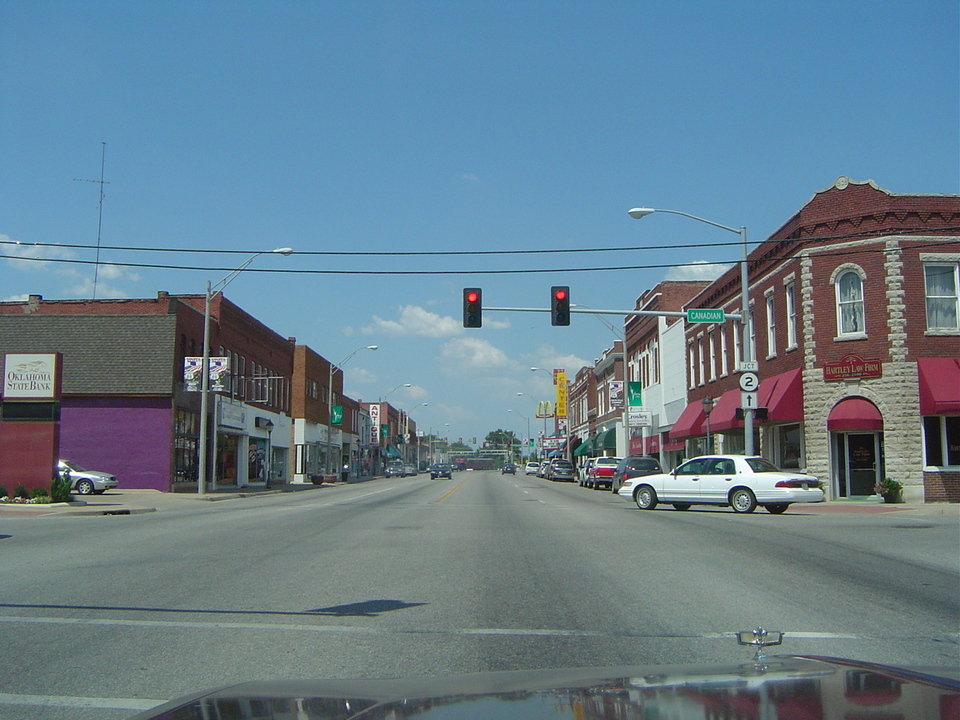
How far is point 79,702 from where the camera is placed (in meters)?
6.07

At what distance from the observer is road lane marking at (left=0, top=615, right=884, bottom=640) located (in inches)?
316

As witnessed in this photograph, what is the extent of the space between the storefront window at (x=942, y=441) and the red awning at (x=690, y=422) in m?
A: 14.4

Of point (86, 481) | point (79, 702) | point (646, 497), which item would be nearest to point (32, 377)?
point (86, 481)

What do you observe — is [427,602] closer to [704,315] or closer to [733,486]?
[733,486]

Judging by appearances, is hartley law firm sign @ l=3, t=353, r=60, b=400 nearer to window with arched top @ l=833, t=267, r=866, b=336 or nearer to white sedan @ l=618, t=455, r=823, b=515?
white sedan @ l=618, t=455, r=823, b=515

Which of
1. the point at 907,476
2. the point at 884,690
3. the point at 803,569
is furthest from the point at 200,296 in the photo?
the point at 884,690

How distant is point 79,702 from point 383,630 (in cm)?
292

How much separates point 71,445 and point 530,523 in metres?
27.0

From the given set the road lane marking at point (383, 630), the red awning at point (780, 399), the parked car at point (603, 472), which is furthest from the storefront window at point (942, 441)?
the parked car at point (603, 472)

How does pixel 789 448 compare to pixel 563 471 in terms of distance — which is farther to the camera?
pixel 563 471

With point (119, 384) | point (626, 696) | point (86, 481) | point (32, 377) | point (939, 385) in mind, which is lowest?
point (86, 481)

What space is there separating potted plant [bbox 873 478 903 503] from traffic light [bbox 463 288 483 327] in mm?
13485

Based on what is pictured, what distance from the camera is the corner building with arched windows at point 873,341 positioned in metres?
28.7

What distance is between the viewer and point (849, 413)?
29750 millimetres
